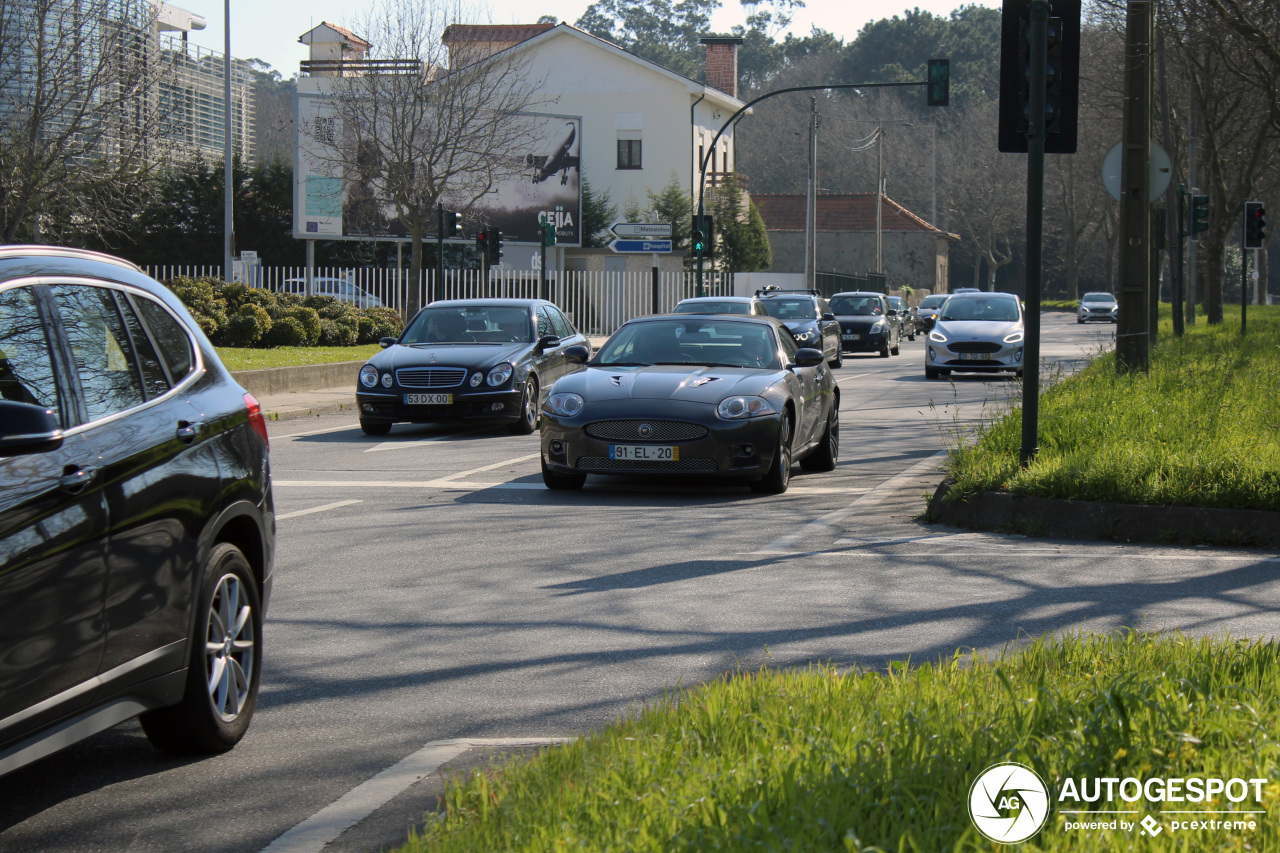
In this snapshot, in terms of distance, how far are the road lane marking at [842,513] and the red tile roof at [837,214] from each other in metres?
71.4

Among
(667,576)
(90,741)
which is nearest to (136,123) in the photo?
(667,576)

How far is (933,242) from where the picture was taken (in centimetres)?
9269

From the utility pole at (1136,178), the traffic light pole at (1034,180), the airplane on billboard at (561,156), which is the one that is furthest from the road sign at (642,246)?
the traffic light pole at (1034,180)

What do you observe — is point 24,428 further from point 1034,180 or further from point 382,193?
point 382,193

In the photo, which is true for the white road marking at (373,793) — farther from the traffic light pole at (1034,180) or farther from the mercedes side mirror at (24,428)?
the traffic light pole at (1034,180)

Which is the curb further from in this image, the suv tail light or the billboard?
the billboard

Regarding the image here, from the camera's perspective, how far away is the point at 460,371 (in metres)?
16.6

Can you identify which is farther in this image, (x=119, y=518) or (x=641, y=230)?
(x=641, y=230)

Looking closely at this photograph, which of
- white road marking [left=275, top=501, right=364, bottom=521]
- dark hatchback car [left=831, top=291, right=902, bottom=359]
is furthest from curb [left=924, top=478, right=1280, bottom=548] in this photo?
dark hatchback car [left=831, top=291, right=902, bottom=359]

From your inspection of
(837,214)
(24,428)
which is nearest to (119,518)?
(24,428)

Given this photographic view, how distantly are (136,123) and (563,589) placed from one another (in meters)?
21.6

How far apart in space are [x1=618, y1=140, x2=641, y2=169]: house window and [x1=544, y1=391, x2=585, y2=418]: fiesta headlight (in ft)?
167

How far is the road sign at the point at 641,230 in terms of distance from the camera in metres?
34.7

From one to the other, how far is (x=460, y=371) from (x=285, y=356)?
1035 centimetres
